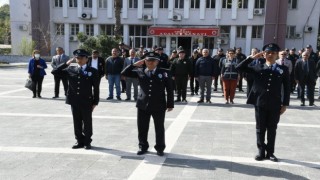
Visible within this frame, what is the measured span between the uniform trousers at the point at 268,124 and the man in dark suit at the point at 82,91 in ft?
9.55

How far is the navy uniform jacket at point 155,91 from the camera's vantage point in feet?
19.6

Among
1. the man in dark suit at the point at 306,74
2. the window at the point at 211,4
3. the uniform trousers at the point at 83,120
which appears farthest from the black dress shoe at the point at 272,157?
the window at the point at 211,4

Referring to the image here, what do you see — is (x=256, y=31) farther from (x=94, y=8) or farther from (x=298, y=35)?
(x=94, y=8)

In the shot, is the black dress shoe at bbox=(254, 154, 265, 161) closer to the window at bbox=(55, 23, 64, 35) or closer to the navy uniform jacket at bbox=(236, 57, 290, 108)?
the navy uniform jacket at bbox=(236, 57, 290, 108)

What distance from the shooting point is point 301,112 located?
1052cm

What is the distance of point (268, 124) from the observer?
585 centimetres

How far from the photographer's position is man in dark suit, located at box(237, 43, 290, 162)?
5.73 m

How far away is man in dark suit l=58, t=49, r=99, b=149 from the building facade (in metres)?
29.1

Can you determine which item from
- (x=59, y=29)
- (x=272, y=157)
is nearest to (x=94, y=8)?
(x=59, y=29)

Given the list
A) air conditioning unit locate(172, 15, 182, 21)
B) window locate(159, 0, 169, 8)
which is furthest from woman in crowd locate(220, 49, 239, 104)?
window locate(159, 0, 169, 8)

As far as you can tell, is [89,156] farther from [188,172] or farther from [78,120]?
[188,172]

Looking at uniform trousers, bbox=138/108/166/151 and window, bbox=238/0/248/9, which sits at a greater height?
window, bbox=238/0/248/9

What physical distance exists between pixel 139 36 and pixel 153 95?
3179 centimetres

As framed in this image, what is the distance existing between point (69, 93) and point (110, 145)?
4.14 ft
